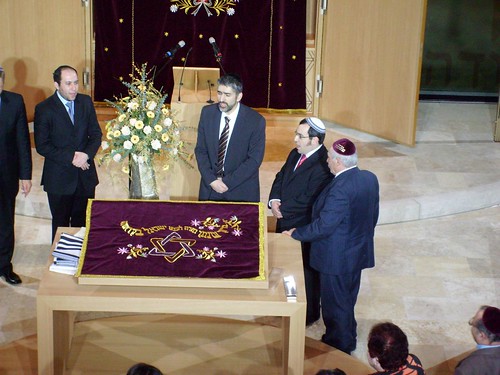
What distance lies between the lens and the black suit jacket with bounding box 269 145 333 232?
552 centimetres

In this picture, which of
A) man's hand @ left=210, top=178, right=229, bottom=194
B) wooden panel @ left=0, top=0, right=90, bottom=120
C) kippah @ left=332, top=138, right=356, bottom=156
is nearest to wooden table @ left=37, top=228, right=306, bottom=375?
kippah @ left=332, top=138, right=356, bottom=156

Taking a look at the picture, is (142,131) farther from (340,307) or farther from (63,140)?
(340,307)

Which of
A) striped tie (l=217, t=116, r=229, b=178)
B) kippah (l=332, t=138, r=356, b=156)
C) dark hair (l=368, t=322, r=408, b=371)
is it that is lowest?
dark hair (l=368, t=322, r=408, b=371)

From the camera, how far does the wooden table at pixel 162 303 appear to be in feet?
14.4

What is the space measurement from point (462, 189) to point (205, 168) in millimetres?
3163

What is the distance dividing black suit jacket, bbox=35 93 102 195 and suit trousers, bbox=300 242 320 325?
5.46 feet

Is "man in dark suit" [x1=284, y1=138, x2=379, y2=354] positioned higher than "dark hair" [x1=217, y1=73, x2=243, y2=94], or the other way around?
"dark hair" [x1=217, y1=73, x2=243, y2=94]

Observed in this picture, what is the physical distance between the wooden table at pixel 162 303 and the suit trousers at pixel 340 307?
0.74 metres

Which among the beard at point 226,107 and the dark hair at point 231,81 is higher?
the dark hair at point 231,81

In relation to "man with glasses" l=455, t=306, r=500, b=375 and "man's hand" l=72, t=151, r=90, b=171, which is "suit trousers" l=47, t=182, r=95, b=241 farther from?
"man with glasses" l=455, t=306, r=500, b=375

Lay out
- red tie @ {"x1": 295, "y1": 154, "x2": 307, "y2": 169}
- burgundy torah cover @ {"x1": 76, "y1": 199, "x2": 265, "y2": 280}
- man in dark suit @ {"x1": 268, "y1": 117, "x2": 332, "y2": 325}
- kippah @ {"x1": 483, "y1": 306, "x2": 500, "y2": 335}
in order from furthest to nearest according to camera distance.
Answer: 1. red tie @ {"x1": 295, "y1": 154, "x2": 307, "y2": 169}
2. man in dark suit @ {"x1": 268, "y1": 117, "x2": 332, "y2": 325}
3. burgundy torah cover @ {"x1": 76, "y1": 199, "x2": 265, "y2": 280}
4. kippah @ {"x1": 483, "y1": 306, "x2": 500, "y2": 335}

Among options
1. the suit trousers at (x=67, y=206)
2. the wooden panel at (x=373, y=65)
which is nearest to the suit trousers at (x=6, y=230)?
Result: the suit trousers at (x=67, y=206)

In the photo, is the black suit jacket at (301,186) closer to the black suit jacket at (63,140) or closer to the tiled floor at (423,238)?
the tiled floor at (423,238)

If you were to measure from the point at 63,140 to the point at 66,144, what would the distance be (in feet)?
0.12
